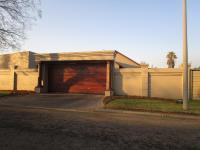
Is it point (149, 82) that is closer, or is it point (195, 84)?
point (195, 84)

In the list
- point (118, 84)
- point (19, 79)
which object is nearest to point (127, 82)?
point (118, 84)

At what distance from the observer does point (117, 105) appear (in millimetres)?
13844

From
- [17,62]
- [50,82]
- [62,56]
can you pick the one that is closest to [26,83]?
[50,82]

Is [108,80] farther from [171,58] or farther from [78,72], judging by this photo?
[171,58]

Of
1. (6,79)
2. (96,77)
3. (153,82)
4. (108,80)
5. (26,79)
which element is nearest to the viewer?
(153,82)

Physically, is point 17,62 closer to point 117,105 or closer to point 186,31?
point 117,105

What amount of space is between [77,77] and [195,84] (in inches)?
465

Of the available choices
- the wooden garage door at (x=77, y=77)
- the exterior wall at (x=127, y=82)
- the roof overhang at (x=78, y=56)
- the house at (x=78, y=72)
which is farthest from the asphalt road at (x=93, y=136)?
the wooden garage door at (x=77, y=77)

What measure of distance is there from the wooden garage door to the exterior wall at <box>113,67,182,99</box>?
183cm

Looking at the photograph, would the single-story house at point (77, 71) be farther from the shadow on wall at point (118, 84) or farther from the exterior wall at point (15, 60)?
the exterior wall at point (15, 60)

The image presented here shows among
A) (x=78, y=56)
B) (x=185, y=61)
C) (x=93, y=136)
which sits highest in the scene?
(x=78, y=56)

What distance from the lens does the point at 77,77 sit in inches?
906

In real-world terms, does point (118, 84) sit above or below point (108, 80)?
below

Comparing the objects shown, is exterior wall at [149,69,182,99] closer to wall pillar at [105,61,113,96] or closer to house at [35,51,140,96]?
house at [35,51,140,96]
